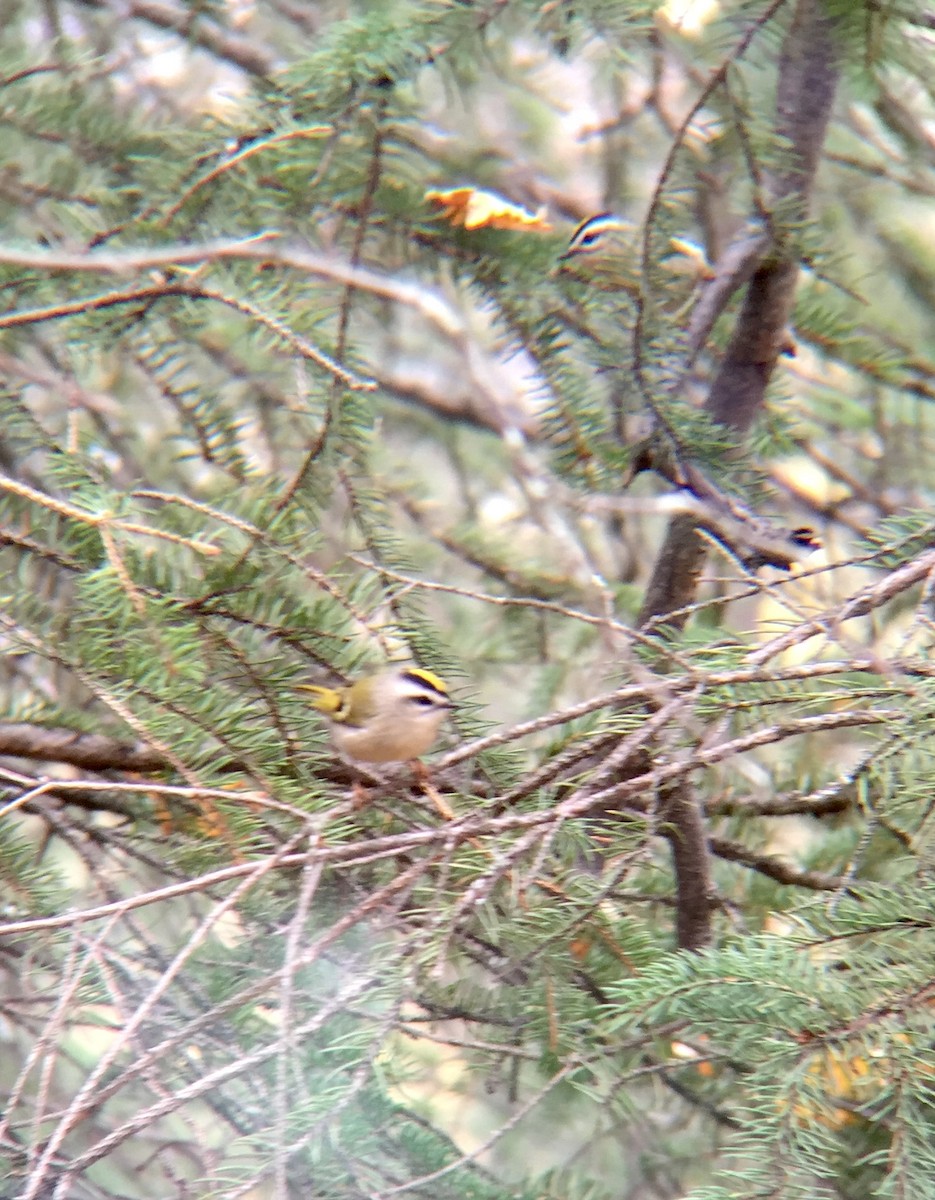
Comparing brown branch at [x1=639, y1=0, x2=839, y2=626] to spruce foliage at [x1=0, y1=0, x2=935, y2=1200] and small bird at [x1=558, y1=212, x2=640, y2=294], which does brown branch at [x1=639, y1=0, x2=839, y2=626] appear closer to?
spruce foliage at [x1=0, y1=0, x2=935, y2=1200]

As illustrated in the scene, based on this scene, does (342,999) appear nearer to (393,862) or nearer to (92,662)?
(393,862)

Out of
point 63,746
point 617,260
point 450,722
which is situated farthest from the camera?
point 617,260

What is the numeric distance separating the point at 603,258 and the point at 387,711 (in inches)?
36.6

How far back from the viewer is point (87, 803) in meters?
1.98

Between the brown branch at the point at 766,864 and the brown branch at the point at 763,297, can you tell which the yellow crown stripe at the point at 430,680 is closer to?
the brown branch at the point at 763,297

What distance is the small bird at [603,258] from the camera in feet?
7.06

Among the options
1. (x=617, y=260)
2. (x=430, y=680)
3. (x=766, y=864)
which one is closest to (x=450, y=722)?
(x=430, y=680)

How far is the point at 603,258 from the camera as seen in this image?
226 cm

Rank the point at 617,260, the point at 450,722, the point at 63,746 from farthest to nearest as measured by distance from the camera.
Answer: the point at 617,260
the point at 450,722
the point at 63,746

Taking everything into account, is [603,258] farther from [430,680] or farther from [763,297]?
[430,680]

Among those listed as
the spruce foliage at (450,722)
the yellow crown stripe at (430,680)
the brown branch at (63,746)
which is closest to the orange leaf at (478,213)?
the spruce foliage at (450,722)

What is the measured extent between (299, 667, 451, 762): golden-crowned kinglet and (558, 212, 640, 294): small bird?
760mm

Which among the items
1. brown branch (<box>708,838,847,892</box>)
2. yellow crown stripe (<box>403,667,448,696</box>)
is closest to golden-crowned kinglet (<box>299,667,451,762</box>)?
yellow crown stripe (<box>403,667,448,696</box>)

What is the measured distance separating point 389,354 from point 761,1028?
3.03 m
